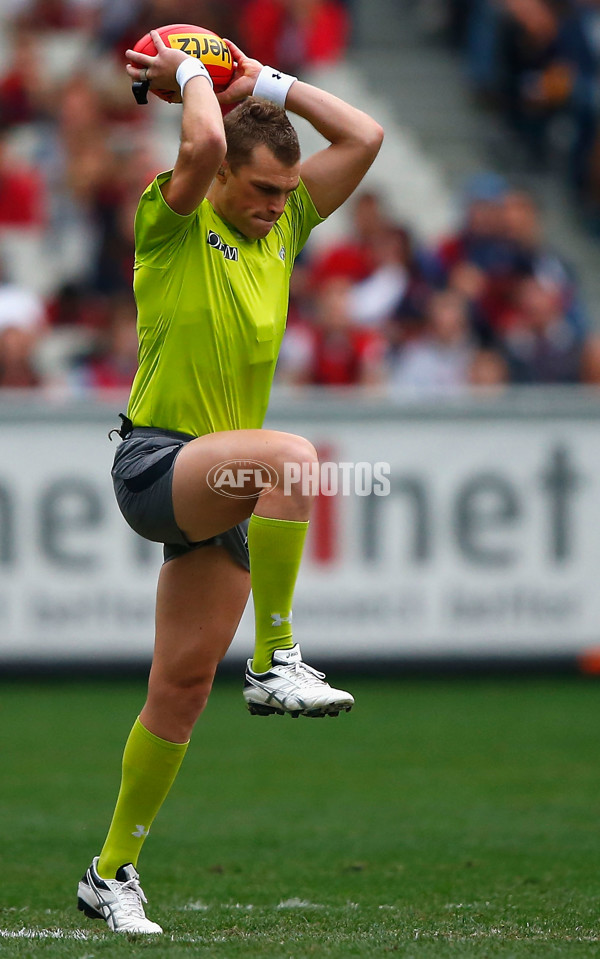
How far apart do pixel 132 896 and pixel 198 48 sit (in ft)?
8.62

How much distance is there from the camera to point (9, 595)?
9.79 metres

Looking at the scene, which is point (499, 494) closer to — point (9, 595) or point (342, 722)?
point (342, 722)

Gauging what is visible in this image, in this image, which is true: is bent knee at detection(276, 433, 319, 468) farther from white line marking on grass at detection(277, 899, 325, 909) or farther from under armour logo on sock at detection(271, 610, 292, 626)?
white line marking on grass at detection(277, 899, 325, 909)

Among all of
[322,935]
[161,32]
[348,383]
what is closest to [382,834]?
[322,935]

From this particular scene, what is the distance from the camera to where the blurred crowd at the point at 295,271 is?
1095 centimetres

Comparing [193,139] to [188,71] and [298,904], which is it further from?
[298,904]

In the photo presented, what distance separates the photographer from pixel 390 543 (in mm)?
9938

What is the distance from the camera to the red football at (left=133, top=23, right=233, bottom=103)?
15.2 feet

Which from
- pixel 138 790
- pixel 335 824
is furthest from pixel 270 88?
pixel 335 824

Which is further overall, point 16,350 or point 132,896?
point 16,350

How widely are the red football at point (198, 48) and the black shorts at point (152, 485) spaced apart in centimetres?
105

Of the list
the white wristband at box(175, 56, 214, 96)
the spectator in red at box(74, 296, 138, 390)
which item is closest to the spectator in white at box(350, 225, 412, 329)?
the spectator in red at box(74, 296, 138, 390)

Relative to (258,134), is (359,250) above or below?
above

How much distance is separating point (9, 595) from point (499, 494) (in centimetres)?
323
